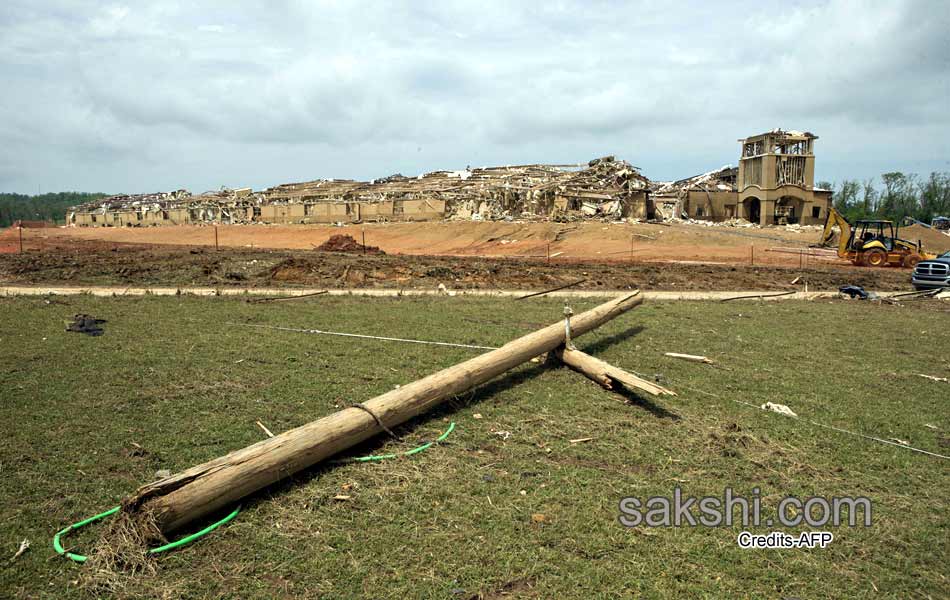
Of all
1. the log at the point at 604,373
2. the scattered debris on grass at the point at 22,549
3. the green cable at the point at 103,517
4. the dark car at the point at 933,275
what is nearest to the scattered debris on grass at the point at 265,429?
the green cable at the point at 103,517

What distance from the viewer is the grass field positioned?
3.85 metres

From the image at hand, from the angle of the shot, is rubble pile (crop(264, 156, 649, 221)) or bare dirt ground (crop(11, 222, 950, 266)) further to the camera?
rubble pile (crop(264, 156, 649, 221))

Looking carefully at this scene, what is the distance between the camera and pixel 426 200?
44.2 metres

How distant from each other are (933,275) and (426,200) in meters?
32.1

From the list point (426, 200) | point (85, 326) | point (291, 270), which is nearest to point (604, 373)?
point (85, 326)

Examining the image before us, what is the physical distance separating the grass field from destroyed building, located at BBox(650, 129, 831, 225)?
37.9m

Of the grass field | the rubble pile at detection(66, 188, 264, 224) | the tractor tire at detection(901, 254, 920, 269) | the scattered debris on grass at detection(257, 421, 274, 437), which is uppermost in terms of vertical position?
the rubble pile at detection(66, 188, 264, 224)

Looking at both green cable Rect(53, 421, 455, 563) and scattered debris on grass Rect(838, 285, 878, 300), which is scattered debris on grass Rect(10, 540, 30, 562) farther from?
scattered debris on grass Rect(838, 285, 878, 300)

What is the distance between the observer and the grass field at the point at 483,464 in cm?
385

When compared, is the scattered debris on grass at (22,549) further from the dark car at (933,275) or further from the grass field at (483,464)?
the dark car at (933,275)

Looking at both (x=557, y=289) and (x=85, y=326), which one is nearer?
(x=85, y=326)

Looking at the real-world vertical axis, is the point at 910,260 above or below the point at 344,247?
below

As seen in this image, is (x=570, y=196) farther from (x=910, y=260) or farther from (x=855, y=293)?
(x=855, y=293)

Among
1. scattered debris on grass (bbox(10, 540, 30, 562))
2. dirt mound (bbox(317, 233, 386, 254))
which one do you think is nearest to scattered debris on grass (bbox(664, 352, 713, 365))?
scattered debris on grass (bbox(10, 540, 30, 562))
